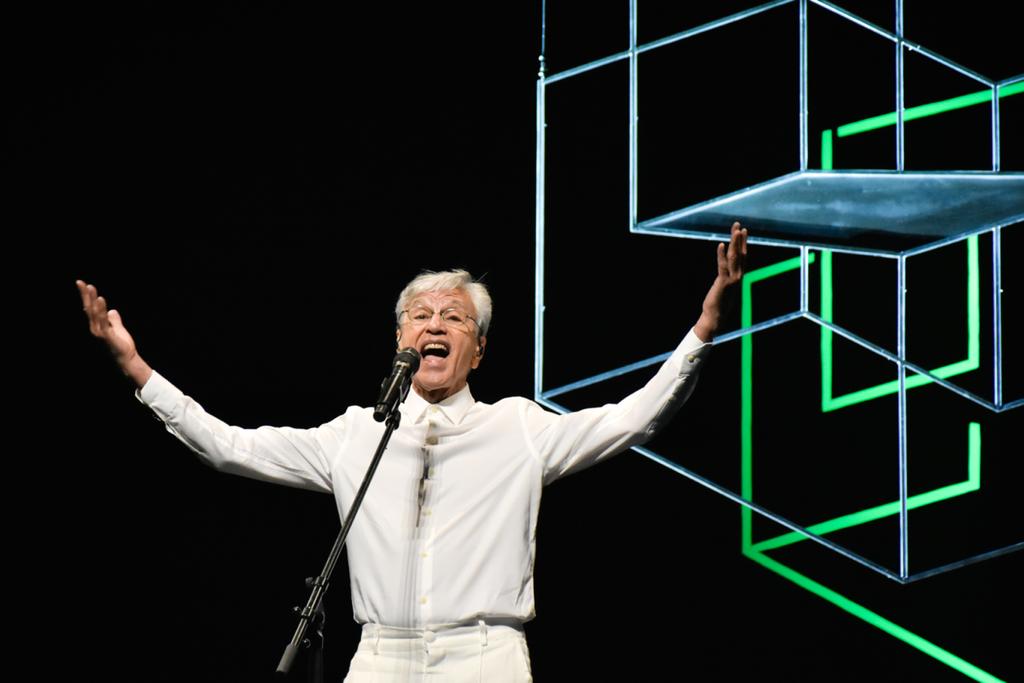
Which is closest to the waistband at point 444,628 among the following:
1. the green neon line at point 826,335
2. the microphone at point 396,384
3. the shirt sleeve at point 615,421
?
the shirt sleeve at point 615,421

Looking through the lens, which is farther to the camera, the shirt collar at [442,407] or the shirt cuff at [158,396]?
the shirt collar at [442,407]

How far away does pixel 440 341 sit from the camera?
272cm

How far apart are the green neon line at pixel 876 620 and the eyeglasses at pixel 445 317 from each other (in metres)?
1.07

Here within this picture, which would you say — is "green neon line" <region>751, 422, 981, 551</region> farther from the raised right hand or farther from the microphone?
the raised right hand

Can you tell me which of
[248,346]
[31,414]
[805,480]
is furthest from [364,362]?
[805,480]

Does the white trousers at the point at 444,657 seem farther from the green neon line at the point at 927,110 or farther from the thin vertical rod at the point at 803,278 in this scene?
the green neon line at the point at 927,110

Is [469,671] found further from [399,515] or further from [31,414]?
[31,414]

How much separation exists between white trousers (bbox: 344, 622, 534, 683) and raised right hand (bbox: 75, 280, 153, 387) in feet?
2.22

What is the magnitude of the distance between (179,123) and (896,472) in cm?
213

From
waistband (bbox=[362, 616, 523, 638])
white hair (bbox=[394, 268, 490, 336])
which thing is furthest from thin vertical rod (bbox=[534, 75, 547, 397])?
waistband (bbox=[362, 616, 523, 638])

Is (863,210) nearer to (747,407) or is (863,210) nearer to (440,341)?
(747,407)

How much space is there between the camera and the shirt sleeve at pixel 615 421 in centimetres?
244

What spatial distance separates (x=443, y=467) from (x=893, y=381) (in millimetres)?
1303

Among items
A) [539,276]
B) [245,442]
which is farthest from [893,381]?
[245,442]
